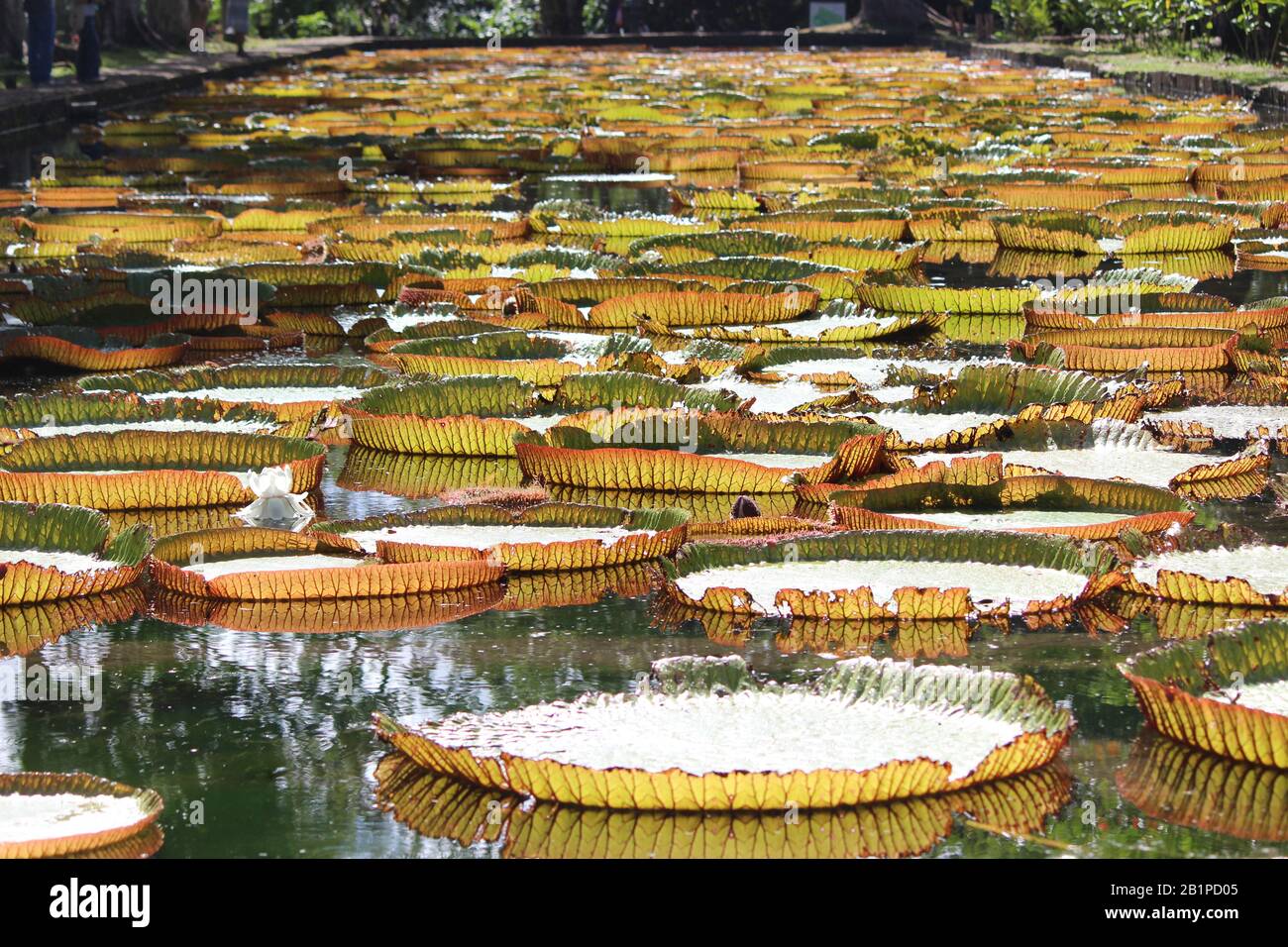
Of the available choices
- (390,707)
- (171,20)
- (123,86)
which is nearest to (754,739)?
(390,707)

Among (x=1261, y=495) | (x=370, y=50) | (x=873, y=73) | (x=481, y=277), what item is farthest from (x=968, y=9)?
(x=1261, y=495)

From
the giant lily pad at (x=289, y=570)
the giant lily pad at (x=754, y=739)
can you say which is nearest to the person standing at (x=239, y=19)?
Result: the giant lily pad at (x=289, y=570)

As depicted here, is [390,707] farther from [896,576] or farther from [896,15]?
[896,15]

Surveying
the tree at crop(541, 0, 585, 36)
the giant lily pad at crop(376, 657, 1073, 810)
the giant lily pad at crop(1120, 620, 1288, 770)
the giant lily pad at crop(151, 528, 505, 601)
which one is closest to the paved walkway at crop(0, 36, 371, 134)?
the tree at crop(541, 0, 585, 36)

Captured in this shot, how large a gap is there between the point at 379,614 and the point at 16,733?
2.56ft

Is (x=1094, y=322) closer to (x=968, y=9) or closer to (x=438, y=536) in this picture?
(x=438, y=536)

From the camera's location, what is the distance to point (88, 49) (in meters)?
20.0

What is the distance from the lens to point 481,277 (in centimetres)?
767

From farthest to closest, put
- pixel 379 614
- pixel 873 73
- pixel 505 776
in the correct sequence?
1. pixel 873 73
2. pixel 379 614
3. pixel 505 776

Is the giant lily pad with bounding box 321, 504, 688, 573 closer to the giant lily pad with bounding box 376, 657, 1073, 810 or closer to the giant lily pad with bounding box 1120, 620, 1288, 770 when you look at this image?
the giant lily pad with bounding box 376, 657, 1073, 810

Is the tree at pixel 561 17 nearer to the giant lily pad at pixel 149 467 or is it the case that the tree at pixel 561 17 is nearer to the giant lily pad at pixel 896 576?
the giant lily pad at pixel 149 467

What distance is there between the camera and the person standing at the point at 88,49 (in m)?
19.3

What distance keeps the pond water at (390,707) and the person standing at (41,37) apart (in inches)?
643

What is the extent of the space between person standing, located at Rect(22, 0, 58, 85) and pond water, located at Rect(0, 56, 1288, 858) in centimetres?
1634
